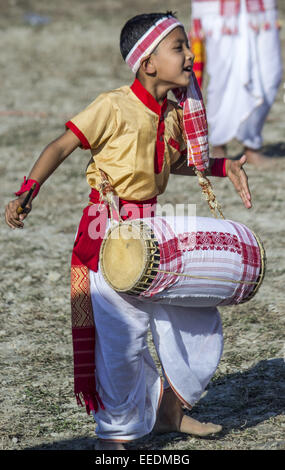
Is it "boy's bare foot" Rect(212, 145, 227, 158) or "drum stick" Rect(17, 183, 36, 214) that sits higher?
"drum stick" Rect(17, 183, 36, 214)

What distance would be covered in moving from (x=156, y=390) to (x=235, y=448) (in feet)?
1.24

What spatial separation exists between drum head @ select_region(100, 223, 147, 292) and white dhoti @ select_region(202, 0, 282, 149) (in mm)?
4584

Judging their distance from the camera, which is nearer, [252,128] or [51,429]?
[51,429]

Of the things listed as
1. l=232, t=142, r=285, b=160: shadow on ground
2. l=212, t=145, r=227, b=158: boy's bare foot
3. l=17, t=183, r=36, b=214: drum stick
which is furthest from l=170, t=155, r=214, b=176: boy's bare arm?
l=232, t=142, r=285, b=160: shadow on ground

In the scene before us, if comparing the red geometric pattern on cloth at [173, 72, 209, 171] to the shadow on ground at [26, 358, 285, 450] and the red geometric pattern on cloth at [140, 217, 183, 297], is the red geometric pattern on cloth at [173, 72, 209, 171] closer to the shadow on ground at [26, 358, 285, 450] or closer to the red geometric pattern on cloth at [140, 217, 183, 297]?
the red geometric pattern on cloth at [140, 217, 183, 297]

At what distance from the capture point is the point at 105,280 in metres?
3.08

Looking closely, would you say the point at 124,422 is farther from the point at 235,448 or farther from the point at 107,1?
the point at 107,1

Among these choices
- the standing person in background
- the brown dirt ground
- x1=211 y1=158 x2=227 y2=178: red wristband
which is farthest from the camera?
the standing person in background

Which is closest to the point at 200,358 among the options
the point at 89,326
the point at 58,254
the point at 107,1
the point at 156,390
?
the point at 156,390

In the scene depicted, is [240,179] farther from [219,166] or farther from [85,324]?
[85,324]

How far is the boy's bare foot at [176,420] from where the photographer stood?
3.44 m

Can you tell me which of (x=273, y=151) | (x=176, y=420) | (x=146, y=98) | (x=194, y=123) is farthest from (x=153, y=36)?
(x=273, y=151)

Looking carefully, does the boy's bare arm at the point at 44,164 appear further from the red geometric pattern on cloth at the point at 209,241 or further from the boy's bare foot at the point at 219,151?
the boy's bare foot at the point at 219,151

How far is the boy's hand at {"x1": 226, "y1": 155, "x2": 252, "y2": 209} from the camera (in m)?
3.29
